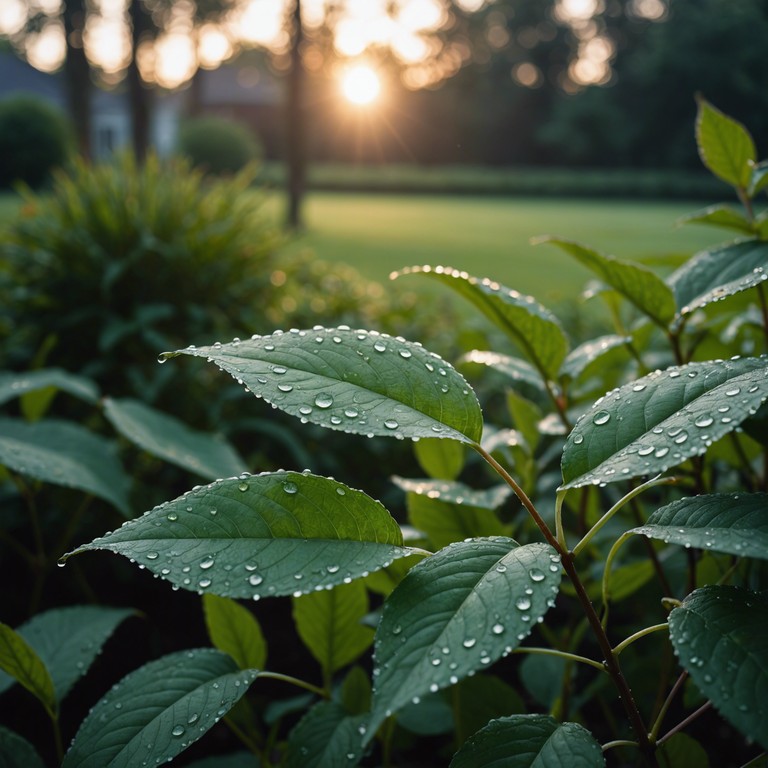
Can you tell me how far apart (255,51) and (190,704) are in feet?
114

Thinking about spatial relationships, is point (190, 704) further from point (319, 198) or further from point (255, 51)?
point (255, 51)

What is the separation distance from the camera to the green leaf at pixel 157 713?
569 millimetres

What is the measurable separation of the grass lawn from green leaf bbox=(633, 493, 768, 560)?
50 centimetres

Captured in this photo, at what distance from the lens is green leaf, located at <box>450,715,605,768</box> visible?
20.2 inches

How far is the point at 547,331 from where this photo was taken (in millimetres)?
738

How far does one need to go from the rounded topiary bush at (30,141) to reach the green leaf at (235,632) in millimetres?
19952

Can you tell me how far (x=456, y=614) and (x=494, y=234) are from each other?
13.1 meters

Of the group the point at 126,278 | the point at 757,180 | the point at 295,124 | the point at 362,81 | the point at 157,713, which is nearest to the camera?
the point at 157,713

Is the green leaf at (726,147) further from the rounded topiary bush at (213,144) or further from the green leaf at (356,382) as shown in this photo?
the rounded topiary bush at (213,144)

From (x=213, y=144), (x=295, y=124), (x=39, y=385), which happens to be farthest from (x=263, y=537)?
(x=213, y=144)

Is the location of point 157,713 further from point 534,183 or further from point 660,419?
point 534,183

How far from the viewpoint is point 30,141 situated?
18.8 meters

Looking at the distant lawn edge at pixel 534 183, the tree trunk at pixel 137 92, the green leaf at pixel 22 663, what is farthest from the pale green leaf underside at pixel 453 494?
the distant lawn edge at pixel 534 183

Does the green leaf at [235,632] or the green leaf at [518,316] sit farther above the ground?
the green leaf at [518,316]
